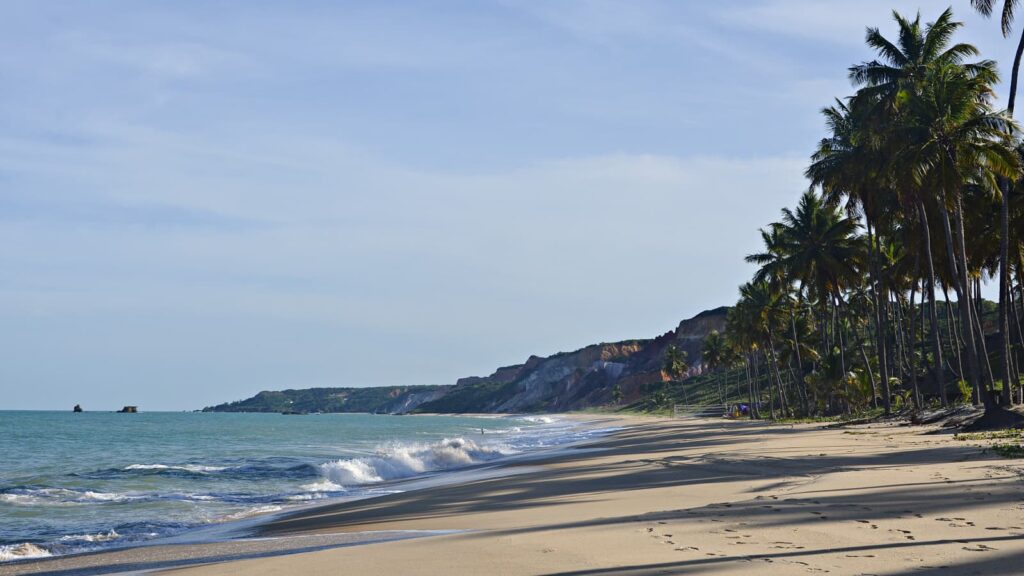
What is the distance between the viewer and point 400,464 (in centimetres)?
2969

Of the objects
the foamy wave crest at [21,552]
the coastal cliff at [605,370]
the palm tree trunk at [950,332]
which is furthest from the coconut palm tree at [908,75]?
the coastal cliff at [605,370]

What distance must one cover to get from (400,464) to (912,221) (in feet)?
75.1

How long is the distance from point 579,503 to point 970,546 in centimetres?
655

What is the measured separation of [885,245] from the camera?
1852 inches

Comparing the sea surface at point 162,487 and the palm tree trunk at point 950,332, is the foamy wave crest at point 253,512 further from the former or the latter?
the palm tree trunk at point 950,332

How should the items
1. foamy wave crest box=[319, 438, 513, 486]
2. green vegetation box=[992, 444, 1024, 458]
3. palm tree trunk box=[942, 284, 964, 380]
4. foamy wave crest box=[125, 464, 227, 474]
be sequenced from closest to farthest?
green vegetation box=[992, 444, 1024, 458]
foamy wave crest box=[319, 438, 513, 486]
foamy wave crest box=[125, 464, 227, 474]
palm tree trunk box=[942, 284, 964, 380]

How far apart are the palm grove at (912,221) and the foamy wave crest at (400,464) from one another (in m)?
17.5

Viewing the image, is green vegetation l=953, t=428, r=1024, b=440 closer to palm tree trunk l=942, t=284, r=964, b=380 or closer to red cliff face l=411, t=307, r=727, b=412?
palm tree trunk l=942, t=284, r=964, b=380

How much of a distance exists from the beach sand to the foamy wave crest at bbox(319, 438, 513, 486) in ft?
32.9

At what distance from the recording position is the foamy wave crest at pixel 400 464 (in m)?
26.6

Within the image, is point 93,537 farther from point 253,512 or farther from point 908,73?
point 908,73

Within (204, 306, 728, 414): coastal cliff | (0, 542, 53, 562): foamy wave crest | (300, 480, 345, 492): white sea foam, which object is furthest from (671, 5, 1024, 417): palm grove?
(204, 306, 728, 414): coastal cliff

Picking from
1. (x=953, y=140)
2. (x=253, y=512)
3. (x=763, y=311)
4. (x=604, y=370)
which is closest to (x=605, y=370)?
(x=604, y=370)

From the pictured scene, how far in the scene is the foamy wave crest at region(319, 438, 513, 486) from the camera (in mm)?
26625
